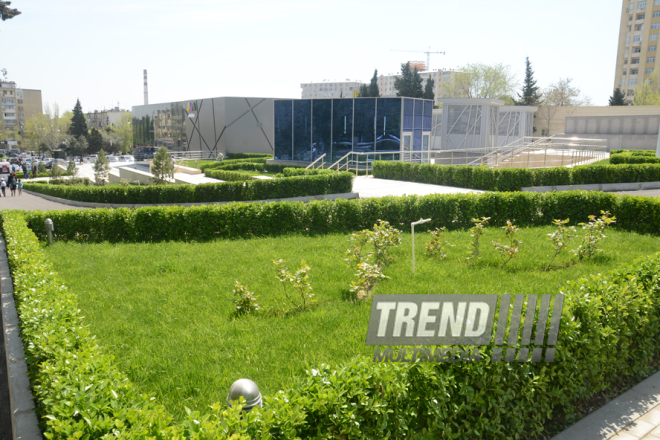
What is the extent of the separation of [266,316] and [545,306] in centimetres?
356

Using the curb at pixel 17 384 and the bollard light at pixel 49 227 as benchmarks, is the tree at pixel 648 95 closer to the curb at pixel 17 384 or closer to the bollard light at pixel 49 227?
the bollard light at pixel 49 227

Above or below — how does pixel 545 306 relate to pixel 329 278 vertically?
above

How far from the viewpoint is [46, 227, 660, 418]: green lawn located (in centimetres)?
511

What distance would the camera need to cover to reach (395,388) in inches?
145

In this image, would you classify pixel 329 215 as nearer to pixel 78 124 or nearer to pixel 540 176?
pixel 540 176

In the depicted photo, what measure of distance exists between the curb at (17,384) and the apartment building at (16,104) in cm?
13651

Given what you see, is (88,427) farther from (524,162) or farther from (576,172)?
(524,162)

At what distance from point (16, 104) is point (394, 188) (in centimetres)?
13644

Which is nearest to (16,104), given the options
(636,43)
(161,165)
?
(161,165)

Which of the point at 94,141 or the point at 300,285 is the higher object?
the point at 94,141

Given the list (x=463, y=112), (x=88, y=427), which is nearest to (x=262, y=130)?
(x=463, y=112)

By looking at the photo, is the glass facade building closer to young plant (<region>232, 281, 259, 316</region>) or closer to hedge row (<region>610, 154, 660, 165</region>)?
hedge row (<region>610, 154, 660, 165</region>)

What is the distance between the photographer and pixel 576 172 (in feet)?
66.0

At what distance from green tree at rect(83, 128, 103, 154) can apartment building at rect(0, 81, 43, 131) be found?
5800 centimetres
